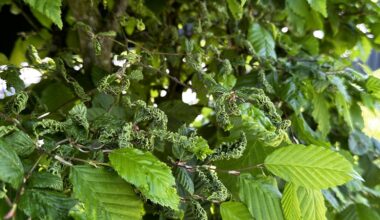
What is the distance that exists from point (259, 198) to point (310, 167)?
83 mm

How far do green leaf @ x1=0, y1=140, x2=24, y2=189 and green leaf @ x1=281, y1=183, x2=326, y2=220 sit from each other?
1.17ft

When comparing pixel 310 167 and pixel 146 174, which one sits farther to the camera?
pixel 310 167

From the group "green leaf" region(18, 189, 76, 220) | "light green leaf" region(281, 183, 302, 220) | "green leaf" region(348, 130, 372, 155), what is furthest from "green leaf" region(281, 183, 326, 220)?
"green leaf" region(348, 130, 372, 155)

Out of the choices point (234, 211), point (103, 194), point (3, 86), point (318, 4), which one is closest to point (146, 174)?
point (103, 194)

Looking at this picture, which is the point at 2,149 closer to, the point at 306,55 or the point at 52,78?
the point at 52,78

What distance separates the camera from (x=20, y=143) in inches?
20.5

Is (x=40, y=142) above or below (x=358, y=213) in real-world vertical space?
above

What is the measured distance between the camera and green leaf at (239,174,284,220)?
0.64 metres

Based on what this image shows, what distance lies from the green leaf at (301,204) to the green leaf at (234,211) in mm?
56

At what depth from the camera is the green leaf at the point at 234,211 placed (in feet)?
2.06

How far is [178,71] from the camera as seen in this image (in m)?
1.18

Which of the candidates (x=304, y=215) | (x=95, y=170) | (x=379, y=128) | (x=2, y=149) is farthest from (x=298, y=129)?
(x=379, y=128)

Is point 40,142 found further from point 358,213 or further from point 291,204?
point 358,213

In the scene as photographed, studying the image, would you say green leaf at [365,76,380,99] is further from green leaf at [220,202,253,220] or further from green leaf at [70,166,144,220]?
green leaf at [70,166,144,220]
